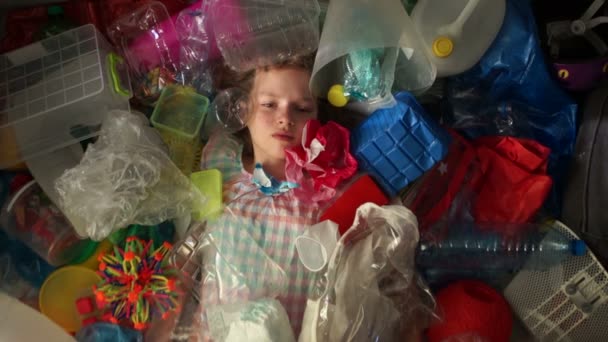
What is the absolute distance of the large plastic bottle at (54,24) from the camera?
150 centimetres

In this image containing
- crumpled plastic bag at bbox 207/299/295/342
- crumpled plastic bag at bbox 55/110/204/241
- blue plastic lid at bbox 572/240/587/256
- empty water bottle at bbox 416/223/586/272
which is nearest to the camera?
crumpled plastic bag at bbox 207/299/295/342

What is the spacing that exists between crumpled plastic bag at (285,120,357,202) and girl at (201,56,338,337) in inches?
1.7

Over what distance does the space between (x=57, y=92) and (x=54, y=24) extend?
282 millimetres

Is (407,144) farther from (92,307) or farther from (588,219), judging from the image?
(92,307)

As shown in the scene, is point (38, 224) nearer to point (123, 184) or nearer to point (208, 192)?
point (123, 184)

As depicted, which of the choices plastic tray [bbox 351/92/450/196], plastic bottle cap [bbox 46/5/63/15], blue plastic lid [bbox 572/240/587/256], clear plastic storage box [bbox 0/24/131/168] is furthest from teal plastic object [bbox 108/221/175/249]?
blue plastic lid [bbox 572/240/587/256]

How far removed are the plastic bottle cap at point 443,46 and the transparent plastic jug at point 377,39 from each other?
34mm

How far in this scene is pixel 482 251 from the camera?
4.88 feet

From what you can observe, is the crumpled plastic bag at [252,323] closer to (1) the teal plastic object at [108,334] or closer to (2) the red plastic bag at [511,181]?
(1) the teal plastic object at [108,334]

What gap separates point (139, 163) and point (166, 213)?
0.15 metres

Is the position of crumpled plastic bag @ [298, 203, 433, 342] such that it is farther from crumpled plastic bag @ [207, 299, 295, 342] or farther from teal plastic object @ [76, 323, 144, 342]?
teal plastic object @ [76, 323, 144, 342]

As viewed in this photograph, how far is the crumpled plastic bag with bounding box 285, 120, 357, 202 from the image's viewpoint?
4.46 ft

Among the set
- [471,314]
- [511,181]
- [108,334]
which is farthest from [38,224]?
[511,181]

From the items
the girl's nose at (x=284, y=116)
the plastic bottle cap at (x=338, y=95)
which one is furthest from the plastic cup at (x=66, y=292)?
the plastic bottle cap at (x=338, y=95)
